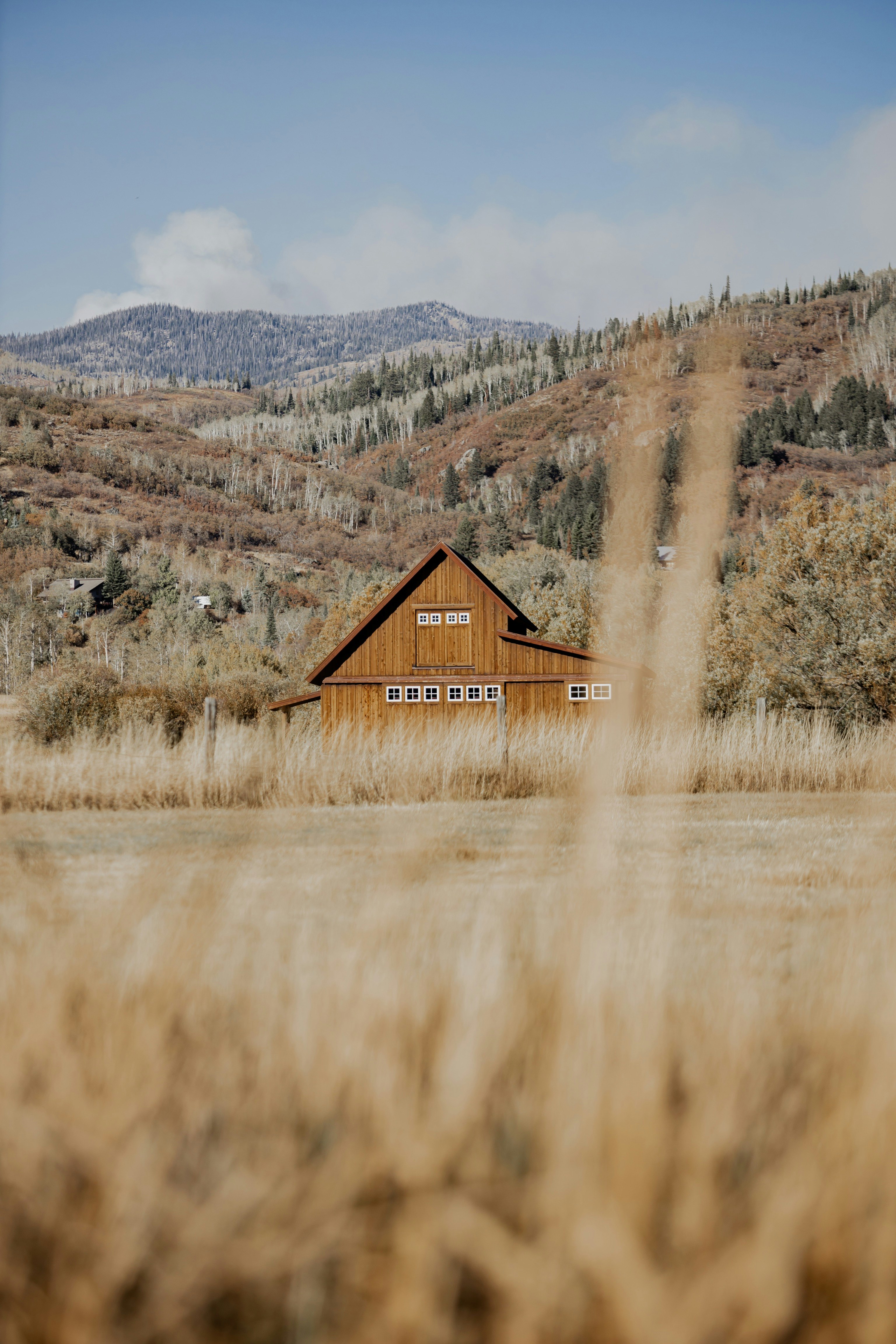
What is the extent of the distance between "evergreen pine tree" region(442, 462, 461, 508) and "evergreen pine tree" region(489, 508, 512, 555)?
18.7m

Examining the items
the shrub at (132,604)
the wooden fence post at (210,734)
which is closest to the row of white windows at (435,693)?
the wooden fence post at (210,734)

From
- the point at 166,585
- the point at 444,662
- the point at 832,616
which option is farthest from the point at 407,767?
the point at 166,585

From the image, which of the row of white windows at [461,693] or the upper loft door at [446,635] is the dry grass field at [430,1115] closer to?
the row of white windows at [461,693]

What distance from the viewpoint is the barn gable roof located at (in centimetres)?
2644

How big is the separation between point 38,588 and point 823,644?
5250cm

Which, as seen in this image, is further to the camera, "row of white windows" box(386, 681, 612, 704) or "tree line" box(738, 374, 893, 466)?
"tree line" box(738, 374, 893, 466)

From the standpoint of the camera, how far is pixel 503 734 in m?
13.9

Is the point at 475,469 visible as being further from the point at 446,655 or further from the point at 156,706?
the point at 446,655

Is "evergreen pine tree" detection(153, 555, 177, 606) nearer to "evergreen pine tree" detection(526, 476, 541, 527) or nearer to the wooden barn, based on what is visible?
the wooden barn

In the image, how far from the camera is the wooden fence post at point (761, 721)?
14.4 m

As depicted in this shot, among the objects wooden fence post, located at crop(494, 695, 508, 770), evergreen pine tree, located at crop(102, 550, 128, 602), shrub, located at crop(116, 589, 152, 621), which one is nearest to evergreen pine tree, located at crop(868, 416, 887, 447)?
shrub, located at crop(116, 589, 152, 621)

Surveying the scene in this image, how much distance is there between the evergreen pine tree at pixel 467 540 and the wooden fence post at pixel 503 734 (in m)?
71.6

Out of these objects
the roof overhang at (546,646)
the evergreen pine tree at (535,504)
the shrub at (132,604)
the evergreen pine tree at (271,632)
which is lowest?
the roof overhang at (546,646)

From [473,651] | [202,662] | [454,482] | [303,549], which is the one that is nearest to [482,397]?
[454,482]
